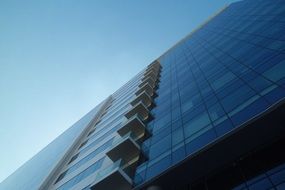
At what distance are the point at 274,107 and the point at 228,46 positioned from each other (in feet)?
61.1

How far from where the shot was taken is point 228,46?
29.6 m

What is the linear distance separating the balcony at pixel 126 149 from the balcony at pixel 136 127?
276 centimetres

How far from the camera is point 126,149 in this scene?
2227cm

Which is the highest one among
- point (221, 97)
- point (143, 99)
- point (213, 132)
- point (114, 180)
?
point (143, 99)

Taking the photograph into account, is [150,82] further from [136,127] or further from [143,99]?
[136,127]

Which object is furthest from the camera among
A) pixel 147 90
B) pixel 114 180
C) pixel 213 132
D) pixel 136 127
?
pixel 147 90

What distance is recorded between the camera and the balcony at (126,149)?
21.8 meters

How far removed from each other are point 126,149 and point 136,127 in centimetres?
375

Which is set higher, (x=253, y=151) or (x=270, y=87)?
(x=270, y=87)

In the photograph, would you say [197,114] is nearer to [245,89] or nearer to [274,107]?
[245,89]

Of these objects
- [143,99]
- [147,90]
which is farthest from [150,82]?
[143,99]

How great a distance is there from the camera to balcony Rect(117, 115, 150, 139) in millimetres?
25248

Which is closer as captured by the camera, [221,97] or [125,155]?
[221,97]

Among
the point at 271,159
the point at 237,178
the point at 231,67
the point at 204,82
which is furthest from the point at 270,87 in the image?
the point at 204,82
